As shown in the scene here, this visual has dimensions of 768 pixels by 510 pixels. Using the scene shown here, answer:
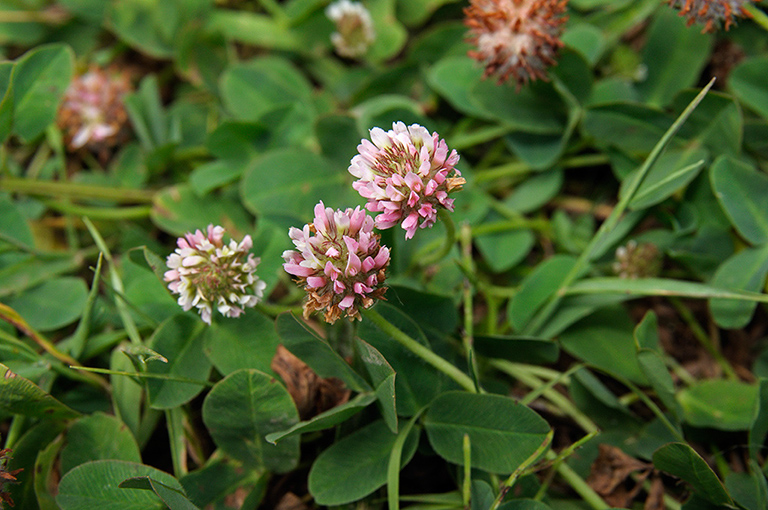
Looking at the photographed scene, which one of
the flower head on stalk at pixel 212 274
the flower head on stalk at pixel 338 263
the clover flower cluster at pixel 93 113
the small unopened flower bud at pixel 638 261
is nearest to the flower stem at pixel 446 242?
the flower head on stalk at pixel 338 263

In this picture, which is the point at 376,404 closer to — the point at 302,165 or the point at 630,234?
the point at 302,165

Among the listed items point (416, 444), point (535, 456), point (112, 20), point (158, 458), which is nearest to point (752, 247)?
point (535, 456)

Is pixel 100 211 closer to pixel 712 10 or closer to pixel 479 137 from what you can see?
pixel 479 137

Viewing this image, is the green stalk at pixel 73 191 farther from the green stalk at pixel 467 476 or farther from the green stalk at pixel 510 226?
the green stalk at pixel 467 476

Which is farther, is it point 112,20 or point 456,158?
point 112,20

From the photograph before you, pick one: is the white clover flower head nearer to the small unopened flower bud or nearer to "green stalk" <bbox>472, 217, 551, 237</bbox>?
"green stalk" <bbox>472, 217, 551, 237</bbox>

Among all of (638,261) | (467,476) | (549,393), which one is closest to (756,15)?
(638,261)
